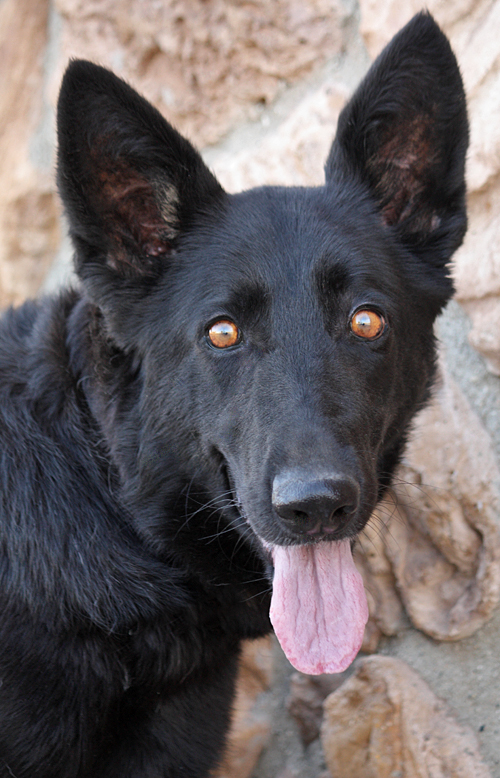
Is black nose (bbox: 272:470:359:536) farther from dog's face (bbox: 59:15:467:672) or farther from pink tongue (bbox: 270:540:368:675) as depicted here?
pink tongue (bbox: 270:540:368:675)

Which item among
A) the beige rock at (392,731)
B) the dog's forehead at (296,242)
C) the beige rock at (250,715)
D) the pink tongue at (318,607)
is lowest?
the beige rock at (250,715)

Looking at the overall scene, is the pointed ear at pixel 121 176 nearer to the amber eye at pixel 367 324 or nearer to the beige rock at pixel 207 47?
the amber eye at pixel 367 324

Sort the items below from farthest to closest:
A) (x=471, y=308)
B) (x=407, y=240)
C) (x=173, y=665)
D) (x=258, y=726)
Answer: (x=258, y=726), (x=471, y=308), (x=407, y=240), (x=173, y=665)

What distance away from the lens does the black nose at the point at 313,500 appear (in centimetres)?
173

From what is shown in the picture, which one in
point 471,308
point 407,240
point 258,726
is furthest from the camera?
point 258,726

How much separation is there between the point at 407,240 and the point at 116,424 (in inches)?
42.1

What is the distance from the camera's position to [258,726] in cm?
296

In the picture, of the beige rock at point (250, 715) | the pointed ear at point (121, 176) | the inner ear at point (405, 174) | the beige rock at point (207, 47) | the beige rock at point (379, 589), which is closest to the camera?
the pointed ear at point (121, 176)

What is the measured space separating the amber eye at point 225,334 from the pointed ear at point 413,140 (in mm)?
672

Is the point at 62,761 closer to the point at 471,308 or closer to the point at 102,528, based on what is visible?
the point at 102,528

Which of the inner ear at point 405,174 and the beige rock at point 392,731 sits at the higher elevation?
the inner ear at point 405,174

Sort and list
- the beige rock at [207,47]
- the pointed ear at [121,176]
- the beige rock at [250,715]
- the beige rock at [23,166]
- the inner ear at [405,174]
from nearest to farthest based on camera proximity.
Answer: the pointed ear at [121,176], the inner ear at [405,174], the beige rock at [250,715], the beige rock at [207,47], the beige rock at [23,166]

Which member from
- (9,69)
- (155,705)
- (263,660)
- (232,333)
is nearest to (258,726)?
(263,660)

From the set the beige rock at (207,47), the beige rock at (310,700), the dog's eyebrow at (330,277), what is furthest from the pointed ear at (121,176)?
the beige rock at (310,700)
